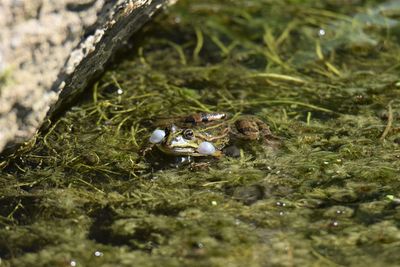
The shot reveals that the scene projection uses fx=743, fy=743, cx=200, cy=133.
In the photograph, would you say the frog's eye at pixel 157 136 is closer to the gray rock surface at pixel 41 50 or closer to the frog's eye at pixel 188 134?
the frog's eye at pixel 188 134

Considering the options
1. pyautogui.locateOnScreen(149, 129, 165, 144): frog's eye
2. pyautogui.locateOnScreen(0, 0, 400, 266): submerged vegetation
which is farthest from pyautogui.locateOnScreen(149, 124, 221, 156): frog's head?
pyautogui.locateOnScreen(0, 0, 400, 266): submerged vegetation

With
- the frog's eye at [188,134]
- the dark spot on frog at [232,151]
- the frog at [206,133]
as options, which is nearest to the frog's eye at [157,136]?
the frog at [206,133]

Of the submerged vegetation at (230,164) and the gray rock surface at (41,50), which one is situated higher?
the gray rock surface at (41,50)

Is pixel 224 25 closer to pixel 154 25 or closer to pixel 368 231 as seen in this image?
pixel 154 25

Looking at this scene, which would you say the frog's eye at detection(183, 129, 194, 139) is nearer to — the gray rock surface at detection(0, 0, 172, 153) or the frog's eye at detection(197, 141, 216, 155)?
the frog's eye at detection(197, 141, 216, 155)

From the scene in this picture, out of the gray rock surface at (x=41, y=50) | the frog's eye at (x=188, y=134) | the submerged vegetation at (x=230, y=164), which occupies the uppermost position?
the gray rock surface at (x=41, y=50)

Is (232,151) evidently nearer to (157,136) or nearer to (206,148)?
(206,148)

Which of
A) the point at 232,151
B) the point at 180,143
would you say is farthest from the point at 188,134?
the point at 232,151
